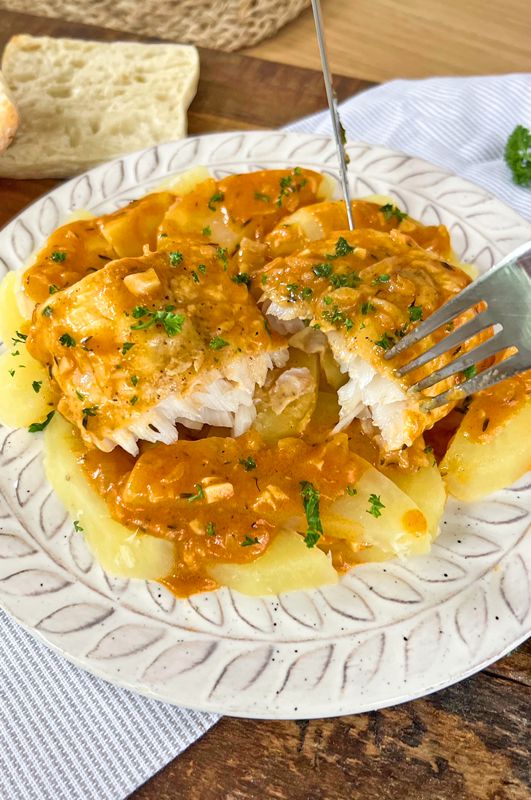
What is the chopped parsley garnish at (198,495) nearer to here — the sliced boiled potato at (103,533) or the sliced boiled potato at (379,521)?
the sliced boiled potato at (103,533)

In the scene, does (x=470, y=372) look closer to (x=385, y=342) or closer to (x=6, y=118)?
(x=385, y=342)

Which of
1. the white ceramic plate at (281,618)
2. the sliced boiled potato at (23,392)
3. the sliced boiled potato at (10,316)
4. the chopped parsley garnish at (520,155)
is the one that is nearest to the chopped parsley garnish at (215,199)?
the sliced boiled potato at (10,316)

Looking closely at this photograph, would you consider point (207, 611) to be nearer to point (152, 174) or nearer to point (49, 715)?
point (49, 715)

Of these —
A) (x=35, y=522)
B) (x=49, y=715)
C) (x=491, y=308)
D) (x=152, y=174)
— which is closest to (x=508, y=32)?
(x=152, y=174)

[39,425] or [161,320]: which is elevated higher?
[161,320]

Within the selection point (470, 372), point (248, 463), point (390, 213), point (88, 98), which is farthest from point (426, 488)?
point (88, 98)

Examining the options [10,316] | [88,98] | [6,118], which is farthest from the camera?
[88,98]

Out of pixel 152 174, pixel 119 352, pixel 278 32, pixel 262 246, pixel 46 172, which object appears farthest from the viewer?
pixel 278 32
